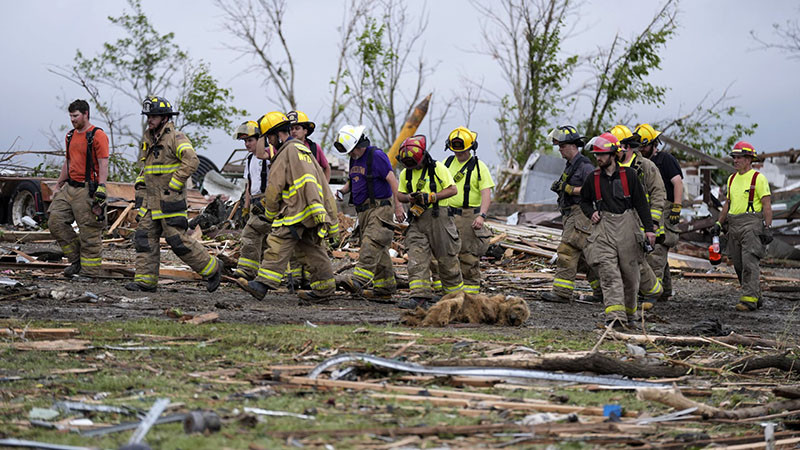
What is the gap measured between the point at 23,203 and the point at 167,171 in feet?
38.3

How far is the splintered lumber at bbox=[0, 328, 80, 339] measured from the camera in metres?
6.23

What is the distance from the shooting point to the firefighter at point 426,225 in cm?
968

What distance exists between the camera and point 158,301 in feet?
30.3

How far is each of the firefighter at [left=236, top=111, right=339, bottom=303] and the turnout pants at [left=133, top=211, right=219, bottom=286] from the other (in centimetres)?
100

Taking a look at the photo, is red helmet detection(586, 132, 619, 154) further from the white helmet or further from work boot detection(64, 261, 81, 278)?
work boot detection(64, 261, 81, 278)

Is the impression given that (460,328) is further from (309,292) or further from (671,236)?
(671,236)

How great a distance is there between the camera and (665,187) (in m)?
11.3

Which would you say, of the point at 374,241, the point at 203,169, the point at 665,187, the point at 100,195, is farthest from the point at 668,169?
the point at 203,169

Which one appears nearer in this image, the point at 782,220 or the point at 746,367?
the point at 746,367

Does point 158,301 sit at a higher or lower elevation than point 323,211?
lower

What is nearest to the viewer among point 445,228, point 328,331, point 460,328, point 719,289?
point 328,331

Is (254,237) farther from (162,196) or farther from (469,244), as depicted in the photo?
(469,244)

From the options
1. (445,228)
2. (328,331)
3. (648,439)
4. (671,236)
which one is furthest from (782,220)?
(648,439)

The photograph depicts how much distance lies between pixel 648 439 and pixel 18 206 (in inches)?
732
